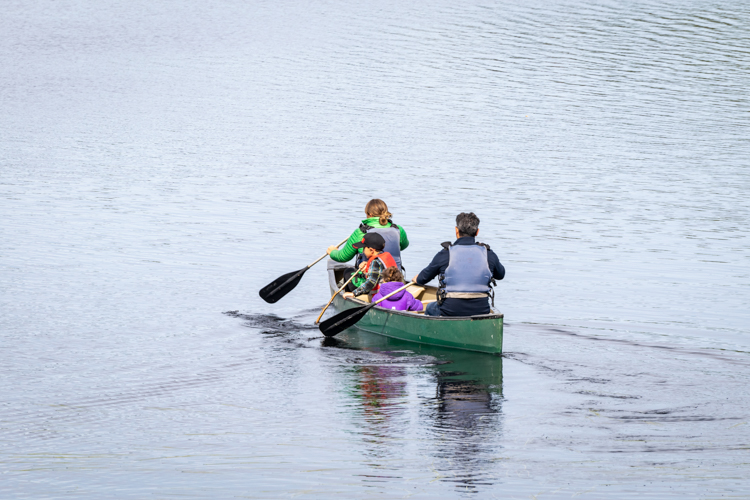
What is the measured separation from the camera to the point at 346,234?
72.1ft

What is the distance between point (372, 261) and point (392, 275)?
406 millimetres

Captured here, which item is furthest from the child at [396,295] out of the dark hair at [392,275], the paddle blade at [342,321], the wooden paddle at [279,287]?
the wooden paddle at [279,287]

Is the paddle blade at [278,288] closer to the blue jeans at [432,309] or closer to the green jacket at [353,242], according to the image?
the green jacket at [353,242]

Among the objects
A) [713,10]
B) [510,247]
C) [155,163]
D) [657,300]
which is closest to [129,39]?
[155,163]

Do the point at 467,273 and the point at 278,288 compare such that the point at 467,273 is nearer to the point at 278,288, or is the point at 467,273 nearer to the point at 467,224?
the point at 467,224

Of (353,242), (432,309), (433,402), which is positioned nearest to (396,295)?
(432,309)

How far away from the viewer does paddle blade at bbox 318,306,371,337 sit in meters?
13.7

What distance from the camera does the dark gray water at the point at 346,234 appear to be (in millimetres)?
Result: 9086

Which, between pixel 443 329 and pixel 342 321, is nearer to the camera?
pixel 443 329

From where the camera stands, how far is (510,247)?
67.7 feet

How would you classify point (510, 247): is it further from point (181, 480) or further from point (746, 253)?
point (181, 480)

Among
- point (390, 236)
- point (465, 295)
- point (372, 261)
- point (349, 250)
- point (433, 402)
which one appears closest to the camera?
point (433, 402)

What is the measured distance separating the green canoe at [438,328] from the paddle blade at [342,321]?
0.19 metres

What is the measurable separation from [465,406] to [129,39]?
159 ft
